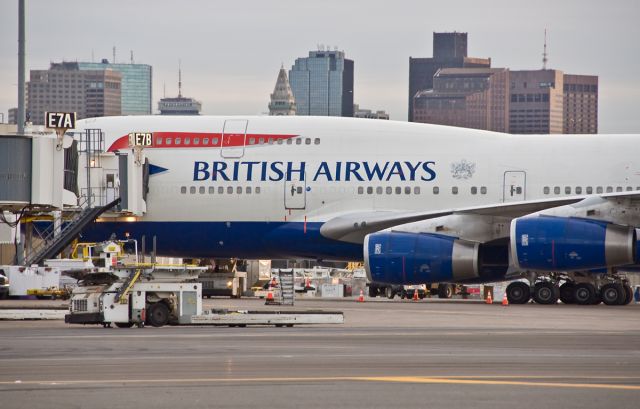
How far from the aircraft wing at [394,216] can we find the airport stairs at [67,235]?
618 centimetres

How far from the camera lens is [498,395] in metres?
12.2

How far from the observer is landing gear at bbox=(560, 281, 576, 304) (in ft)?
115

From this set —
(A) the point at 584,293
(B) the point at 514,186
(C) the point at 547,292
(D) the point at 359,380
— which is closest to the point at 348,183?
(B) the point at 514,186

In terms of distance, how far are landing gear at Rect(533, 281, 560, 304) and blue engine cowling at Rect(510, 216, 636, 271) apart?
242cm

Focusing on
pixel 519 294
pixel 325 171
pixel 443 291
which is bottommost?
pixel 443 291

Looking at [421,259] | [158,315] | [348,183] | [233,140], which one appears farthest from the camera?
[233,140]

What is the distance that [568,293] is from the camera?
3497 cm

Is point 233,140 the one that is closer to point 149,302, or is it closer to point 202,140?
point 202,140

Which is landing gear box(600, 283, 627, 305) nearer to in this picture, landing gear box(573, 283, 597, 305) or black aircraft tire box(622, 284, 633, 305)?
black aircraft tire box(622, 284, 633, 305)

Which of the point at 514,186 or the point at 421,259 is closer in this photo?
the point at 421,259

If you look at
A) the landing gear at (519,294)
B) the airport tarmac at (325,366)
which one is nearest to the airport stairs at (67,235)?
the airport tarmac at (325,366)

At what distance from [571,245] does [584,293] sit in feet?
11.4

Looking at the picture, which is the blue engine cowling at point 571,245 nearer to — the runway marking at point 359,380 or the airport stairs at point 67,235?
the airport stairs at point 67,235

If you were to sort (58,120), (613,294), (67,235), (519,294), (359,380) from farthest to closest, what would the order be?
(519,294)
(613,294)
(67,235)
(58,120)
(359,380)
